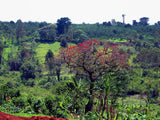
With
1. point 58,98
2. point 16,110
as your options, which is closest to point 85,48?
point 58,98

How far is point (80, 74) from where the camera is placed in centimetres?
1117

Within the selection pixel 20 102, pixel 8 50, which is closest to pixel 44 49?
pixel 8 50

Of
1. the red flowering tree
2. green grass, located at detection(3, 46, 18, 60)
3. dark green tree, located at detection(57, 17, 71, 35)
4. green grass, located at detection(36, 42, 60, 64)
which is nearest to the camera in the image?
the red flowering tree

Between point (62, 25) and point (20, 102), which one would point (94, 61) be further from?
point (62, 25)

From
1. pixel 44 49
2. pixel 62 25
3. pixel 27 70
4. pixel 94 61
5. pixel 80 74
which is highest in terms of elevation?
pixel 62 25

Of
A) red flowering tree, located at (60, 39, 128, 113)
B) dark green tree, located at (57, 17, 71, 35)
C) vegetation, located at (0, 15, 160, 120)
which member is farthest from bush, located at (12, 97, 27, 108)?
dark green tree, located at (57, 17, 71, 35)

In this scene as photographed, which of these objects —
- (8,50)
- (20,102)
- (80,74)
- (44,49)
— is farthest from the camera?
(44,49)

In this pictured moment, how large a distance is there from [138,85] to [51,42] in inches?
1303

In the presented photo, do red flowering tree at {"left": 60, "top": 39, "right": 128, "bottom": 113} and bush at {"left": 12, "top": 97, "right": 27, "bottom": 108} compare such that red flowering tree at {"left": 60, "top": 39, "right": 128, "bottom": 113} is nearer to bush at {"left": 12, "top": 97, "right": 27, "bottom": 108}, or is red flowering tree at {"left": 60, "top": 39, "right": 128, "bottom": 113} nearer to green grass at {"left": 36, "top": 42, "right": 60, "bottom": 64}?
bush at {"left": 12, "top": 97, "right": 27, "bottom": 108}

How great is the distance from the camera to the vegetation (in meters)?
6.84

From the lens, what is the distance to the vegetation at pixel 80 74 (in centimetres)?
684

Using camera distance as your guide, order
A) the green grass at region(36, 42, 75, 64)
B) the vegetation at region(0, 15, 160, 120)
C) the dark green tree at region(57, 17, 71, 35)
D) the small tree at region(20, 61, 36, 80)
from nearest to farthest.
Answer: the vegetation at region(0, 15, 160, 120)
the small tree at region(20, 61, 36, 80)
the green grass at region(36, 42, 75, 64)
the dark green tree at region(57, 17, 71, 35)

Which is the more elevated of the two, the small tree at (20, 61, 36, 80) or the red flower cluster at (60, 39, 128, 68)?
the red flower cluster at (60, 39, 128, 68)

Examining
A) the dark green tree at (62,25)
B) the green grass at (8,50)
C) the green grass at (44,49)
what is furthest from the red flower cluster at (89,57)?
the dark green tree at (62,25)
